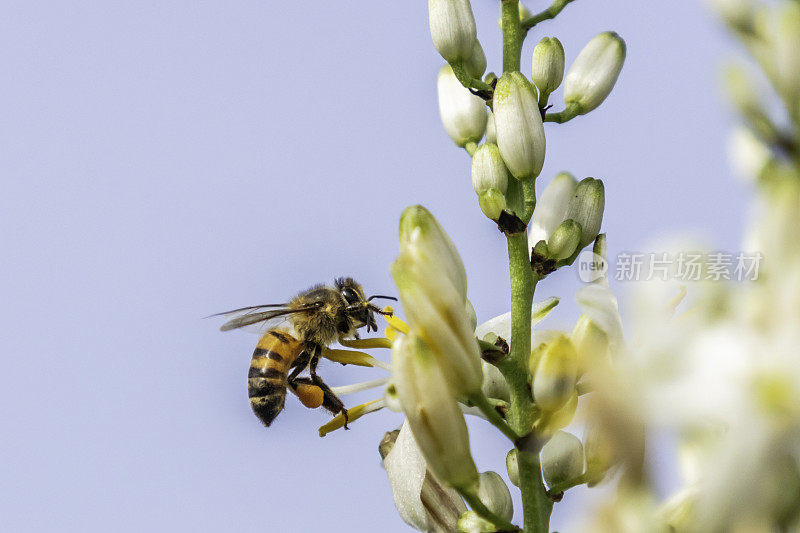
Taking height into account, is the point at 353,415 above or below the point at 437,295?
below

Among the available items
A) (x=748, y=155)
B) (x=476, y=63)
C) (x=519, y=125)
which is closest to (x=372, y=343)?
(x=519, y=125)

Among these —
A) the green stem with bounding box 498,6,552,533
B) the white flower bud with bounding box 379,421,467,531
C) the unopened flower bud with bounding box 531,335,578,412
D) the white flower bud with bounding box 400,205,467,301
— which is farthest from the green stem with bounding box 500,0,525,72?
the white flower bud with bounding box 379,421,467,531

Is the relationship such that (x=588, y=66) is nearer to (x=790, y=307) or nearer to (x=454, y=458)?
(x=454, y=458)

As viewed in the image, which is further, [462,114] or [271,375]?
[271,375]

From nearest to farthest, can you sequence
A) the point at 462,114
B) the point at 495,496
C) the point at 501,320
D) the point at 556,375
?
the point at 556,375
the point at 495,496
the point at 501,320
the point at 462,114

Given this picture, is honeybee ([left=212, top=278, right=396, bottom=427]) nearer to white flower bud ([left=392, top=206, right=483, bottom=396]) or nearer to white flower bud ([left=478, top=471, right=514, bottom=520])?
white flower bud ([left=478, top=471, right=514, bottom=520])

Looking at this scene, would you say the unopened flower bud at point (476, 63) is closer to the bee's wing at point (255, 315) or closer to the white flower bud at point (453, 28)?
the white flower bud at point (453, 28)

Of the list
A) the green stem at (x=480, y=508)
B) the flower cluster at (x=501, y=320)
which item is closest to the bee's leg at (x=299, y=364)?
the flower cluster at (x=501, y=320)

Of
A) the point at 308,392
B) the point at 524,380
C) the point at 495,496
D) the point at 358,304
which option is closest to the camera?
the point at 524,380

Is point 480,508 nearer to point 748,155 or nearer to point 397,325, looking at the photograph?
point 397,325
